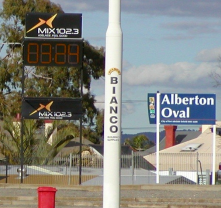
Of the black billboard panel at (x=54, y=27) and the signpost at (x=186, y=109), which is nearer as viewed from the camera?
the black billboard panel at (x=54, y=27)

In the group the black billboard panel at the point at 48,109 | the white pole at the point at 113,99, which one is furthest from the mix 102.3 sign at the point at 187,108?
the white pole at the point at 113,99

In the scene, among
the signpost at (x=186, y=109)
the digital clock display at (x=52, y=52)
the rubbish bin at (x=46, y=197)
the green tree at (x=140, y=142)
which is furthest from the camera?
the green tree at (x=140, y=142)

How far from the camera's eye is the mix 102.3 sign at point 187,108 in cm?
2547

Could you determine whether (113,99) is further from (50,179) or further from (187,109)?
(50,179)

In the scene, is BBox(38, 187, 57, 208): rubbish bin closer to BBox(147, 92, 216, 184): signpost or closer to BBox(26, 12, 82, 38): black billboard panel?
BBox(26, 12, 82, 38): black billboard panel

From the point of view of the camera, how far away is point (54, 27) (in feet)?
72.3

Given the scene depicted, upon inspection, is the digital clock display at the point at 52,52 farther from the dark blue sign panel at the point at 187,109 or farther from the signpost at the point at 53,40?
the dark blue sign panel at the point at 187,109

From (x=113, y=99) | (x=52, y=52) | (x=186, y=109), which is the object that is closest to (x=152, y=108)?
(x=186, y=109)

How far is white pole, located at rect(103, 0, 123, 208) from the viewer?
1013 cm

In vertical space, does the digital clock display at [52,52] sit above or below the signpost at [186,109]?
above

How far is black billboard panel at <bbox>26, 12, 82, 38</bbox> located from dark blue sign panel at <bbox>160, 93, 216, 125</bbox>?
5.38 metres

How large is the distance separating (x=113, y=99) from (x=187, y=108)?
15.7 metres

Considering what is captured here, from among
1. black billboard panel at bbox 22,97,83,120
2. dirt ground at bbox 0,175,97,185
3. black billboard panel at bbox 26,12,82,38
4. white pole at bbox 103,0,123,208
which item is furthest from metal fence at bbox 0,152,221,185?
white pole at bbox 103,0,123,208

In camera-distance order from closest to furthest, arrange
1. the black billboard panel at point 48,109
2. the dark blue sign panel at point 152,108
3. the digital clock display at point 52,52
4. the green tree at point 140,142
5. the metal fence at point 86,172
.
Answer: the digital clock display at point 52,52 < the black billboard panel at point 48,109 < the metal fence at point 86,172 < the dark blue sign panel at point 152,108 < the green tree at point 140,142
